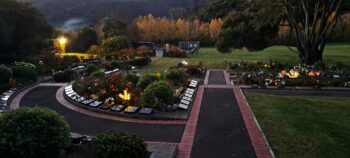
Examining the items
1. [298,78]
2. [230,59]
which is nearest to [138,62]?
[230,59]

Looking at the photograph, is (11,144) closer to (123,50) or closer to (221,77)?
(221,77)

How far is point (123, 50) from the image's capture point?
161ft

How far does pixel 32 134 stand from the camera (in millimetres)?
8656

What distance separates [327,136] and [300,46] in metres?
28.2

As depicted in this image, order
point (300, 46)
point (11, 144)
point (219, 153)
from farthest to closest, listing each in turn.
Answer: point (300, 46) < point (219, 153) < point (11, 144)

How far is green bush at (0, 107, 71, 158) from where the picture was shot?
8.41m

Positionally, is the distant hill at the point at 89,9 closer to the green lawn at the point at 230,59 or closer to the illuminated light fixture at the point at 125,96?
the green lawn at the point at 230,59

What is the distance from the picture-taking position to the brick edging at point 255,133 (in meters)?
11.4

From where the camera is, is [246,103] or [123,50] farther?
[123,50]

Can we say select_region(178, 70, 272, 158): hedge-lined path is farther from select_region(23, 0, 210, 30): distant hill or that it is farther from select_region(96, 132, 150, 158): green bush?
select_region(23, 0, 210, 30): distant hill

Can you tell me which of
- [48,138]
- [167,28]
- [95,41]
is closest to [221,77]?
[48,138]

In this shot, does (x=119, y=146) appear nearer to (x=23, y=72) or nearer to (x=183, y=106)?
(x=183, y=106)

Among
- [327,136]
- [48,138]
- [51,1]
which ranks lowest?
[327,136]

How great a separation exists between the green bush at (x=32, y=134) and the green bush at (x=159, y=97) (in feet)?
25.7
